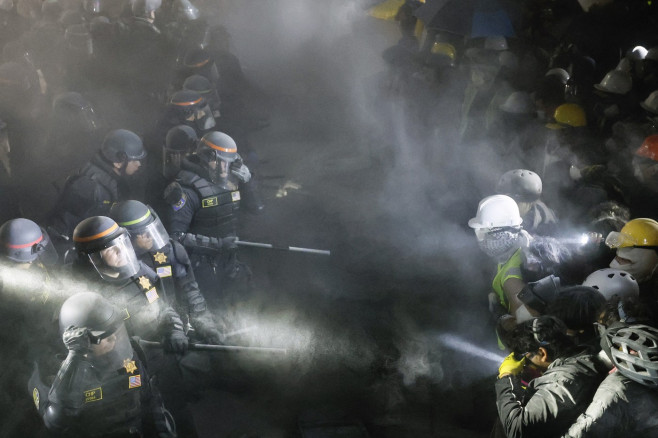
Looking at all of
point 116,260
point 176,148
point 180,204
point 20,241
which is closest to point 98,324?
point 116,260

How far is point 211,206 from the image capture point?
6797mm

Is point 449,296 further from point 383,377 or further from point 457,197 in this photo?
point 457,197

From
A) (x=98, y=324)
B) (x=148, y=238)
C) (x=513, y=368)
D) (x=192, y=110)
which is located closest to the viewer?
(x=513, y=368)

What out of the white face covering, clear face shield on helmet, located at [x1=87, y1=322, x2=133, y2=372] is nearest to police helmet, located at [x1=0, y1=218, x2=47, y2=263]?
clear face shield on helmet, located at [x1=87, y1=322, x2=133, y2=372]

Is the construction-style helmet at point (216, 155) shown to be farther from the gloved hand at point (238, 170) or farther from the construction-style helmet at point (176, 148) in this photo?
the construction-style helmet at point (176, 148)

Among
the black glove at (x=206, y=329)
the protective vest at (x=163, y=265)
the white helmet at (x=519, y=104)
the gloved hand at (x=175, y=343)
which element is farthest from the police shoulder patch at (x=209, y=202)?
the white helmet at (x=519, y=104)

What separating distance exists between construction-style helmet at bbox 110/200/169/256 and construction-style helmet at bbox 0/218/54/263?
85cm

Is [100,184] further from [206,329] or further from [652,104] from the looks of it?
[652,104]

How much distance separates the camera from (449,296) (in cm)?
780

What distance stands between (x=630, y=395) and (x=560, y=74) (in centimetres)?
893

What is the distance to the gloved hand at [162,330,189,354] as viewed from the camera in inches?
196

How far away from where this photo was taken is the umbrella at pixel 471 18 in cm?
954

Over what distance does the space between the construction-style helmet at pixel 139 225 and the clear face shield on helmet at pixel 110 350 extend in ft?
3.99

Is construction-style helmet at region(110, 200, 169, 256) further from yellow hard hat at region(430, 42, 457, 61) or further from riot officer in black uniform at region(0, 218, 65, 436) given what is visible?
yellow hard hat at region(430, 42, 457, 61)
